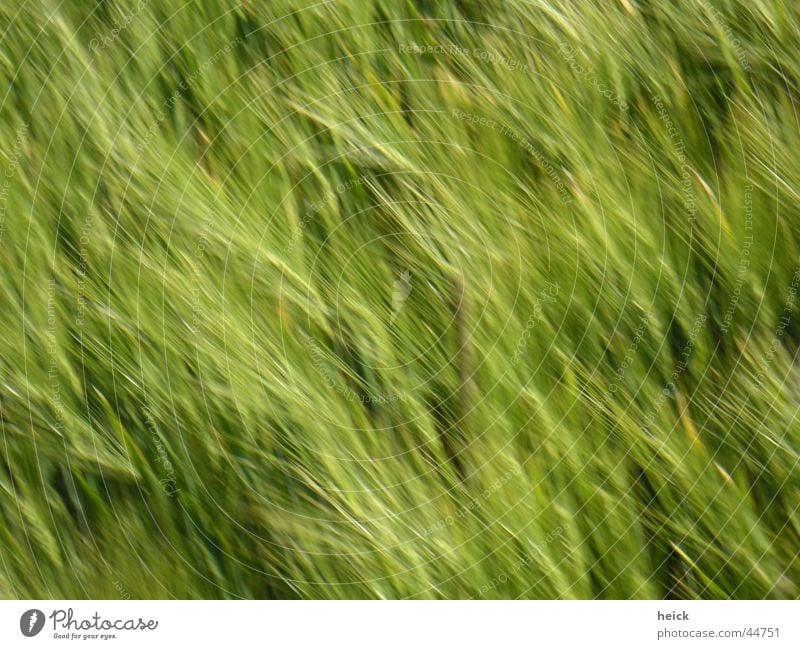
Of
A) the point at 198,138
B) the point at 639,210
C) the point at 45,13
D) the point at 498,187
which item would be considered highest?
the point at 45,13

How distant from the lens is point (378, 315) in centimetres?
88

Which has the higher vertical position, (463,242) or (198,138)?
(198,138)

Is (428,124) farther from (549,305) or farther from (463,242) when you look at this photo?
(549,305)

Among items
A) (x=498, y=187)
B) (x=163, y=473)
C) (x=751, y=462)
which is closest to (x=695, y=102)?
(x=498, y=187)

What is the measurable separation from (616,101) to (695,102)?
0.10 metres

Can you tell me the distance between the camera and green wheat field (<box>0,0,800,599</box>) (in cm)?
87

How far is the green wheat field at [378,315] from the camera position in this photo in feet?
2.84

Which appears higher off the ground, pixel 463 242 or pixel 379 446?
pixel 463 242

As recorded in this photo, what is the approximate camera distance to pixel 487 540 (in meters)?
0.87
